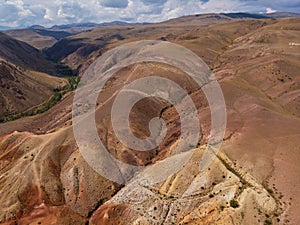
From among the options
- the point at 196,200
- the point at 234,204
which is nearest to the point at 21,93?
the point at 196,200

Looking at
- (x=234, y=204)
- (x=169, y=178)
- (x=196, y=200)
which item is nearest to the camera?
(x=234, y=204)

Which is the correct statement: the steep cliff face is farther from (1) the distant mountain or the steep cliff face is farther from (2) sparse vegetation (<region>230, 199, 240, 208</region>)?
(1) the distant mountain

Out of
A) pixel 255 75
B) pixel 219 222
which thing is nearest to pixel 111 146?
pixel 219 222

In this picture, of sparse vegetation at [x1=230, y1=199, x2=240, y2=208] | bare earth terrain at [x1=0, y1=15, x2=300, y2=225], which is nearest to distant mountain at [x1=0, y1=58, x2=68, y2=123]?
bare earth terrain at [x1=0, y1=15, x2=300, y2=225]

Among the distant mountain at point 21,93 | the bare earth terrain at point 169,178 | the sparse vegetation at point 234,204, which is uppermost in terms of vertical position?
the sparse vegetation at point 234,204

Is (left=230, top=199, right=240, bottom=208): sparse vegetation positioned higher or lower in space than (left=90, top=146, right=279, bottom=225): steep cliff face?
higher

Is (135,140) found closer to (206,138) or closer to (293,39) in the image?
(206,138)

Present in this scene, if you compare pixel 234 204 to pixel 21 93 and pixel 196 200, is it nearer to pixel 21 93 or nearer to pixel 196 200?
pixel 196 200

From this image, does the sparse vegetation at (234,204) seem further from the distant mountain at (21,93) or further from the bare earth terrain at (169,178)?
the distant mountain at (21,93)

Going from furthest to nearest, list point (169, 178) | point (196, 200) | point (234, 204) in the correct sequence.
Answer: point (169, 178), point (196, 200), point (234, 204)

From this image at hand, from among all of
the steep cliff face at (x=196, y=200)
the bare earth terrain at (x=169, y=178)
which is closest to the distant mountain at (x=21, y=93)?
the bare earth terrain at (x=169, y=178)

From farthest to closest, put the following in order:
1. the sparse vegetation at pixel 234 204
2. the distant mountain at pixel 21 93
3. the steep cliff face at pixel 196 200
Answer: the distant mountain at pixel 21 93 → the sparse vegetation at pixel 234 204 → the steep cliff face at pixel 196 200

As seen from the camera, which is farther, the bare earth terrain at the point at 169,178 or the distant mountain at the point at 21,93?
the distant mountain at the point at 21,93
